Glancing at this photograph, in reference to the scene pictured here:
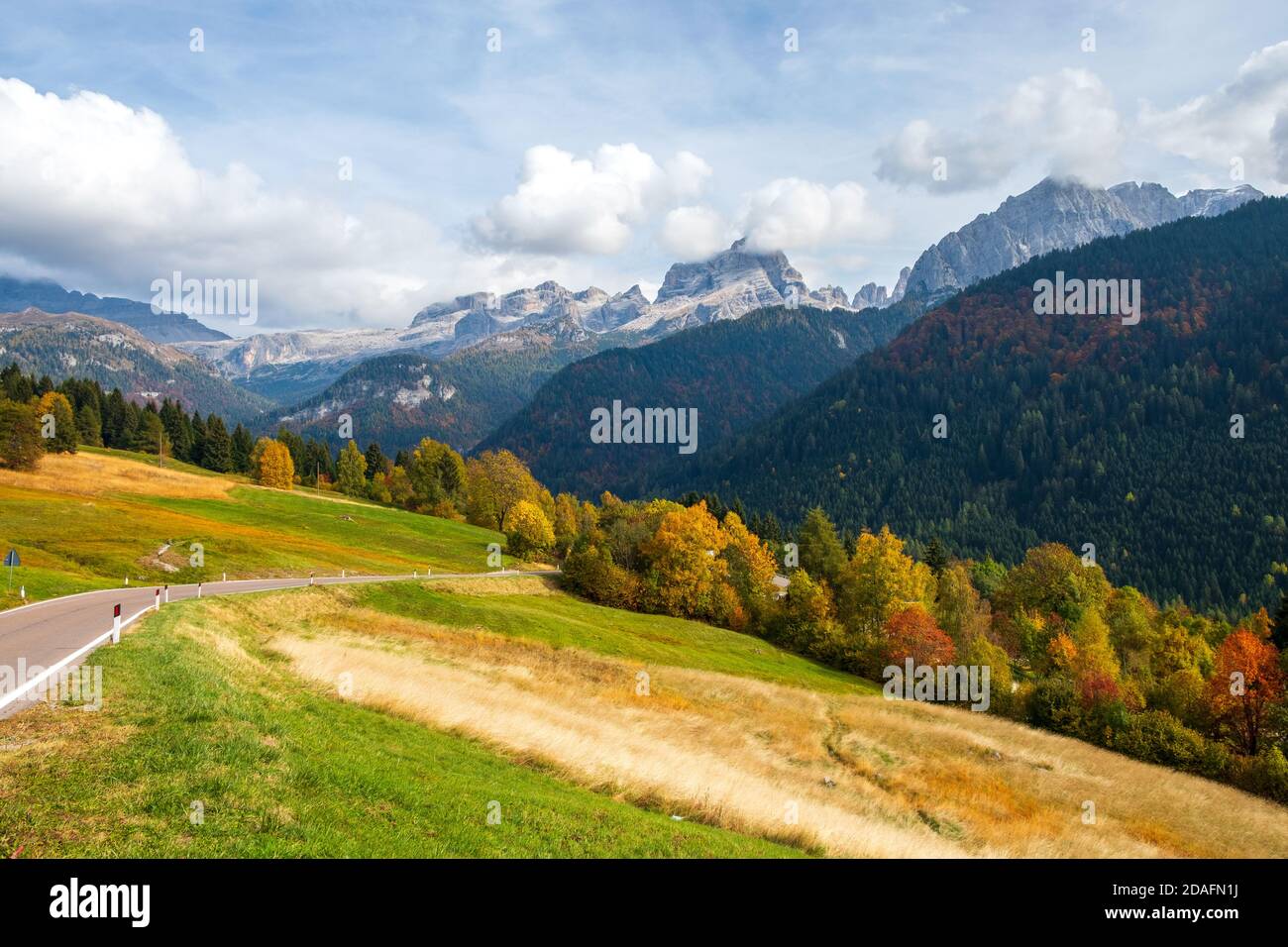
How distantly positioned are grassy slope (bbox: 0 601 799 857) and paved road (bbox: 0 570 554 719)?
5.95 ft

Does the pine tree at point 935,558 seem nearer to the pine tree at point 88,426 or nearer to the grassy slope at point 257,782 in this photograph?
the grassy slope at point 257,782

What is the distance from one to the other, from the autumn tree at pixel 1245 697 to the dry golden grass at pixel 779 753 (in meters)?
17.9

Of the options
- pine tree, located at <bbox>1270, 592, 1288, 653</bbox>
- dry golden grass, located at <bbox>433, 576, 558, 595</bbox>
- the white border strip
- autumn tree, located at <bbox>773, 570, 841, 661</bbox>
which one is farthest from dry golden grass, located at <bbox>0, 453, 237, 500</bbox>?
pine tree, located at <bbox>1270, 592, 1288, 653</bbox>

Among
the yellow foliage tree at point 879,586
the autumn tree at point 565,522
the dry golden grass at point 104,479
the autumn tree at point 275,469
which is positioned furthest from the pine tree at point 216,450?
the yellow foliage tree at point 879,586

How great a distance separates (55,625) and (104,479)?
83731mm

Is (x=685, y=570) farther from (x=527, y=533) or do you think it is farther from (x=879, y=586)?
(x=527, y=533)

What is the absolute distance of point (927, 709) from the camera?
5662 cm

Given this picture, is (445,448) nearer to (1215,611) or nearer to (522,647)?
(522,647)

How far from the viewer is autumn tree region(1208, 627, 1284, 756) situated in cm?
5759

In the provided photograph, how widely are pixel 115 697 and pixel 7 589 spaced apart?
2589 centimetres

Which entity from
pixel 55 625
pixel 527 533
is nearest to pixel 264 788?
pixel 55 625

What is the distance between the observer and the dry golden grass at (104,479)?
277 feet

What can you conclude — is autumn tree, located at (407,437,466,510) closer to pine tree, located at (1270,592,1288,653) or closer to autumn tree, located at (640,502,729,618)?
autumn tree, located at (640,502,729,618)
